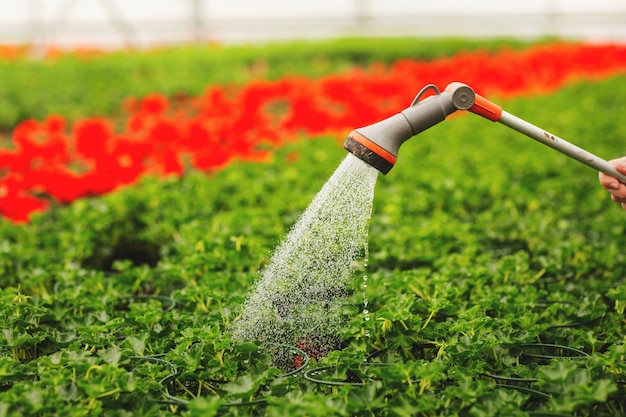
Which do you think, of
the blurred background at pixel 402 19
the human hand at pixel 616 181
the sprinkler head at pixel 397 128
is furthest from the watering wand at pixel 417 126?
the blurred background at pixel 402 19

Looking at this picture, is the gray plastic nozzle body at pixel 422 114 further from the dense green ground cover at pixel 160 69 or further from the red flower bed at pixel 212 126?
the dense green ground cover at pixel 160 69

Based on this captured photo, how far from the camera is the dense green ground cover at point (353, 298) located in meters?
1.79

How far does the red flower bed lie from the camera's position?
4.02m

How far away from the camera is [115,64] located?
29.9 ft

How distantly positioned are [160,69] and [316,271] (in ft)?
23.6


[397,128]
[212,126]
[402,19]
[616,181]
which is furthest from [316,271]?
[402,19]

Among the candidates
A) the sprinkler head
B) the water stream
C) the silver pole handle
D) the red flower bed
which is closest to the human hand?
the silver pole handle

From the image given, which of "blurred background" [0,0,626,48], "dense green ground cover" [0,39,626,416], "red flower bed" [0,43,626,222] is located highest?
"blurred background" [0,0,626,48]

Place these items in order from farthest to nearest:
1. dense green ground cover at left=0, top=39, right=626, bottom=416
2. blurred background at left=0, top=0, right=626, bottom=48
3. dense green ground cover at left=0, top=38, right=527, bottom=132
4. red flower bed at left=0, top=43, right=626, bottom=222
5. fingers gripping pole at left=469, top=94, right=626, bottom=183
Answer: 1. blurred background at left=0, top=0, right=626, bottom=48
2. dense green ground cover at left=0, top=38, right=527, bottom=132
3. red flower bed at left=0, top=43, right=626, bottom=222
4. fingers gripping pole at left=469, top=94, right=626, bottom=183
5. dense green ground cover at left=0, top=39, right=626, bottom=416

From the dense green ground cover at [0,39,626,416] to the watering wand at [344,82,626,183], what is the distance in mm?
517

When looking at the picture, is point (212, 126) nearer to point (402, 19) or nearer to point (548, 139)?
point (548, 139)

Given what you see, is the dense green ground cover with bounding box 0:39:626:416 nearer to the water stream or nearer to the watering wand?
the water stream

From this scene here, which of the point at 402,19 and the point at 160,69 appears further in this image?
the point at 402,19

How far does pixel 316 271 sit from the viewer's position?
7.32ft
